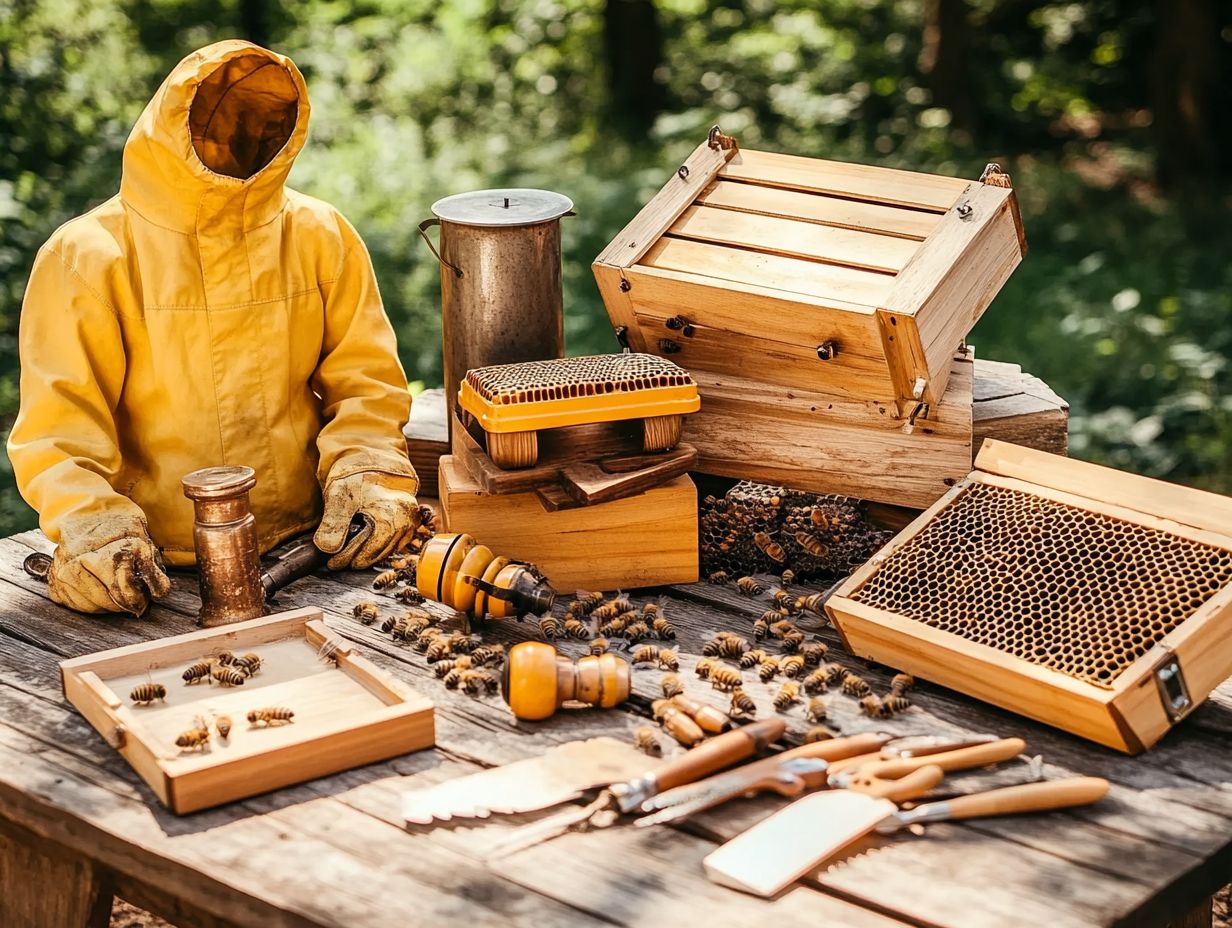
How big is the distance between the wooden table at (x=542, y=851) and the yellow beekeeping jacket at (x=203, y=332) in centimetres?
59

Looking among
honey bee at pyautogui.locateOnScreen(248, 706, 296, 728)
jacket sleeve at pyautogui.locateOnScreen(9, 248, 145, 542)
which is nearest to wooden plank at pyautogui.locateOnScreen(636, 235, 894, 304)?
jacket sleeve at pyautogui.locateOnScreen(9, 248, 145, 542)

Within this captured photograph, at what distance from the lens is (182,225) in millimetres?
3105

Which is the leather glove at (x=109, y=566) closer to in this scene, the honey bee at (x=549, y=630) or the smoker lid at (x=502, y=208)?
the honey bee at (x=549, y=630)

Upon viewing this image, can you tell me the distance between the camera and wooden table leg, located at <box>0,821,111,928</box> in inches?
104

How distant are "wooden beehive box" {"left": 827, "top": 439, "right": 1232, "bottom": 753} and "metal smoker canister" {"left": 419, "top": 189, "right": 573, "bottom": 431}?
1121 millimetres

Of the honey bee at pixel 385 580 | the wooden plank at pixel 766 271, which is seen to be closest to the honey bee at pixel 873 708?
the wooden plank at pixel 766 271

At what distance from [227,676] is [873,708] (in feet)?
4.02

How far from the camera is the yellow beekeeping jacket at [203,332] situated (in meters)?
3.06

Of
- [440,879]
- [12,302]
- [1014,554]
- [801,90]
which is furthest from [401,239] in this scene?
[440,879]

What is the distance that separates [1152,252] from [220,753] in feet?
24.7

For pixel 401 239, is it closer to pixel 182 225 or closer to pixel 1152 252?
pixel 1152 252

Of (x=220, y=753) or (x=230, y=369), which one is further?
(x=230, y=369)

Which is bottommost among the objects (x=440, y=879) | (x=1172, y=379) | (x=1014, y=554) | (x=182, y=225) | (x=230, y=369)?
(x=1172, y=379)

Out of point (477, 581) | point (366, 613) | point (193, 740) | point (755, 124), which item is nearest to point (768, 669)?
point (477, 581)
